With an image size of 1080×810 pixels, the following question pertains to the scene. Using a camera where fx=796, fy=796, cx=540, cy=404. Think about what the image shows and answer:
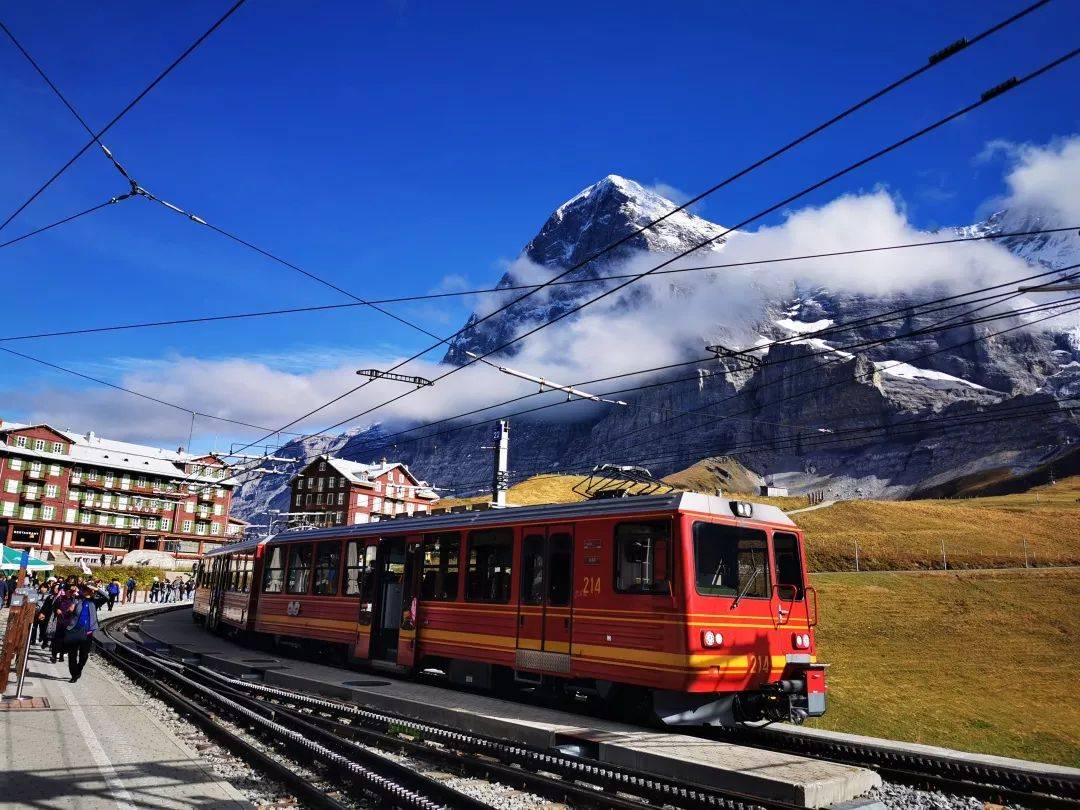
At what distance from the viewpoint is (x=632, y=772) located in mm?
8359

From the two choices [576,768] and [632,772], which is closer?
[632,772]

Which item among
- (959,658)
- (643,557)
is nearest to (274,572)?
(643,557)

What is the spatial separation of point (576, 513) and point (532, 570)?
1.50m

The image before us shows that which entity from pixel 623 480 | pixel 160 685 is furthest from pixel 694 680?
pixel 160 685

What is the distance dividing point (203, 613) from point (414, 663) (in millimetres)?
20334

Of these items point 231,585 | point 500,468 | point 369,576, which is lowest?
point 231,585

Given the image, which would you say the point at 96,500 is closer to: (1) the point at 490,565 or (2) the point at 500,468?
(2) the point at 500,468

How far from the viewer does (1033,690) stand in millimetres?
17922

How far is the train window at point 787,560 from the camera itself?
12.8 meters

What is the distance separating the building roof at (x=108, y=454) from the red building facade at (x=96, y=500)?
11cm

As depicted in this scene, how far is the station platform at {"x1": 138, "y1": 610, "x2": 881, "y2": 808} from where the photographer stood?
7.83m

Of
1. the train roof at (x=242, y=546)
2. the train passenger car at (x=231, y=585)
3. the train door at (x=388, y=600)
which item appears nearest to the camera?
the train door at (x=388, y=600)

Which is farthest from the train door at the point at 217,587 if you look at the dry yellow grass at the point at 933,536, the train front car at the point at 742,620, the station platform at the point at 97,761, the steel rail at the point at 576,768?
the dry yellow grass at the point at 933,536

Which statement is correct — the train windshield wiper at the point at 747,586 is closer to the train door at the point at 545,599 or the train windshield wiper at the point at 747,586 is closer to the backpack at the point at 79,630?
the train door at the point at 545,599
